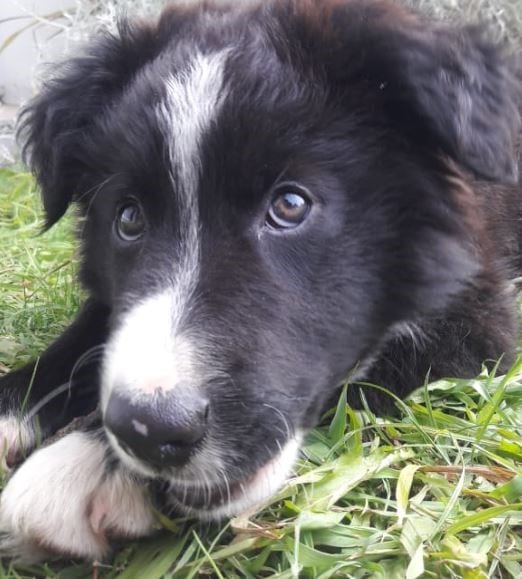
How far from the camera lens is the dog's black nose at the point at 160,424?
1554 millimetres

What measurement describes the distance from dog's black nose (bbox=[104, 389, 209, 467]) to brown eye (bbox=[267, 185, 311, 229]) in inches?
19.7

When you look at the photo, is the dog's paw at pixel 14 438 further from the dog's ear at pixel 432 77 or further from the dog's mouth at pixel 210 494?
the dog's ear at pixel 432 77

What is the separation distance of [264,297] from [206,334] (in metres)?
0.18

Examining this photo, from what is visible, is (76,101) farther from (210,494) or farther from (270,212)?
(210,494)

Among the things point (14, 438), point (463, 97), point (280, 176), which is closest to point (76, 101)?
point (280, 176)

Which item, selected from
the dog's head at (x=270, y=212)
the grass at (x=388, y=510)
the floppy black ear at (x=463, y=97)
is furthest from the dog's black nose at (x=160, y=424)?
the floppy black ear at (x=463, y=97)

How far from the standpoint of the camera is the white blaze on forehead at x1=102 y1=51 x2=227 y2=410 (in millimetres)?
1626

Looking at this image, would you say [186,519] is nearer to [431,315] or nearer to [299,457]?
[299,457]

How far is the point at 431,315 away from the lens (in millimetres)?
2387

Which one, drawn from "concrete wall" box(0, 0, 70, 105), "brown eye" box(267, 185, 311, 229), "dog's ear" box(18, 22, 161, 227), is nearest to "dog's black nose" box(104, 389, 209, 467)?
"brown eye" box(267, 185, 311, 229)

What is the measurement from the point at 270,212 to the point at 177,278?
0.90 feet

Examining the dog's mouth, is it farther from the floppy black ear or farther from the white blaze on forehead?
the floppy black ear

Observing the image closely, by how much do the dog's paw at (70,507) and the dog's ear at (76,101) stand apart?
0.85 m

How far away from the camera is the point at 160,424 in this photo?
5.08 ft
